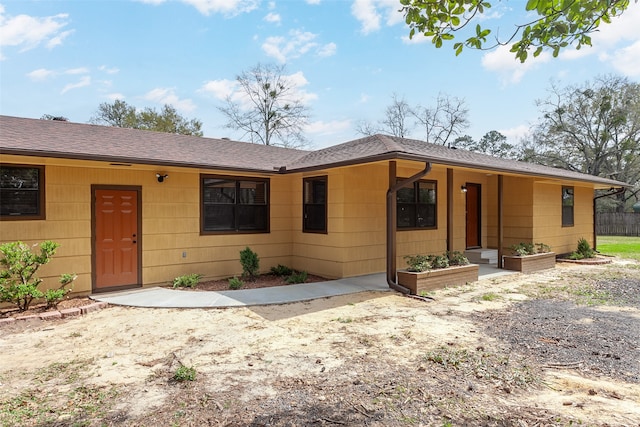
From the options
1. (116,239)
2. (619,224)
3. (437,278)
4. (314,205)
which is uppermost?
(314,205)

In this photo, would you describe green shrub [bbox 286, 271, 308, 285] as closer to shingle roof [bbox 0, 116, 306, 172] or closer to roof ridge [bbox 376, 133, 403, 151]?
shingle roof [bbox 0, 116, 306, 172]

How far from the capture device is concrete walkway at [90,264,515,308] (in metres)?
6.02

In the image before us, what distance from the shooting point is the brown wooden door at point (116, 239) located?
22.0ft

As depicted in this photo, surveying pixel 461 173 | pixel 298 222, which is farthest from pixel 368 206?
pixel 461 173

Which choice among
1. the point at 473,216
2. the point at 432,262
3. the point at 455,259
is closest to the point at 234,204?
the point at 432,262

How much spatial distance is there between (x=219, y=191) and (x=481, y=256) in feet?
24.9

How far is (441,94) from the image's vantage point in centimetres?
3045

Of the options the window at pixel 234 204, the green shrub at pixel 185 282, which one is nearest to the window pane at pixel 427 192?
the window at pixel 234 204

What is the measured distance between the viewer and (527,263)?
9.53 meters

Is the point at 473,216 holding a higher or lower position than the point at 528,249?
higher

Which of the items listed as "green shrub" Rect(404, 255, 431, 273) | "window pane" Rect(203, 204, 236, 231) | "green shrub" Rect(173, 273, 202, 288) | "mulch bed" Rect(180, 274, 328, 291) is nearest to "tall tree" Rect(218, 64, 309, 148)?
"window pane" Rect(203, 204, 236, 231)

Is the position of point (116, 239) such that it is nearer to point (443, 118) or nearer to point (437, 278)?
point (437, 278)

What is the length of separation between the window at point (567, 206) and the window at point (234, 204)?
33.2ft

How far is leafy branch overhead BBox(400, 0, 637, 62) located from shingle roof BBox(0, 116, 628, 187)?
119 inches
